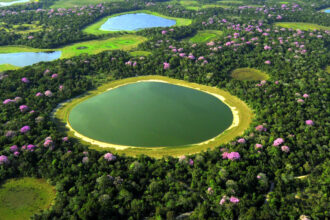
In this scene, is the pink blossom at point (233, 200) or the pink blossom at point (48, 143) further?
the pink blossom at point (48, 143)

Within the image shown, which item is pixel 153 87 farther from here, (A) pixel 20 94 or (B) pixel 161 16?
(B) pixel 161 16

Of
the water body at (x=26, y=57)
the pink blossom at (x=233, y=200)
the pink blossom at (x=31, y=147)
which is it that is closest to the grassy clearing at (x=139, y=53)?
the water body at (x=26, y=57)

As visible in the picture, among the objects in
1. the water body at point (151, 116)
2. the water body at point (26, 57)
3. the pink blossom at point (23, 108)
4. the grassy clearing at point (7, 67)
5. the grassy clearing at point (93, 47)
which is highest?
the grassy clearing at point (93, 47)

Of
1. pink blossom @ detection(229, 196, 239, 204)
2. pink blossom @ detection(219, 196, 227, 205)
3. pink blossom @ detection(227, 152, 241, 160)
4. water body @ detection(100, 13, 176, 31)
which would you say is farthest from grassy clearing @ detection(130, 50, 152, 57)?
pink blossom @ detection(229, 196, 239, 204)

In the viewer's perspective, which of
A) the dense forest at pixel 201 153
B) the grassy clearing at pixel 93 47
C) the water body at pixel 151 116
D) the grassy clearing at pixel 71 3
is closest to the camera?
the dense forest at pixel 201 153

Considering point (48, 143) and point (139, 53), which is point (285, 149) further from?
point (139, 53)

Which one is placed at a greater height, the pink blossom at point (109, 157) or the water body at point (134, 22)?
the water body at point (134, 22)

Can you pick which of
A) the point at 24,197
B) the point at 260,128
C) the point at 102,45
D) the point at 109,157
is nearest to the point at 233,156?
the point at 260,128

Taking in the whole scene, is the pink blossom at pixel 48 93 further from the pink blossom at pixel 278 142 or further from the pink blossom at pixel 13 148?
the pink blossom at pixel 278 142
